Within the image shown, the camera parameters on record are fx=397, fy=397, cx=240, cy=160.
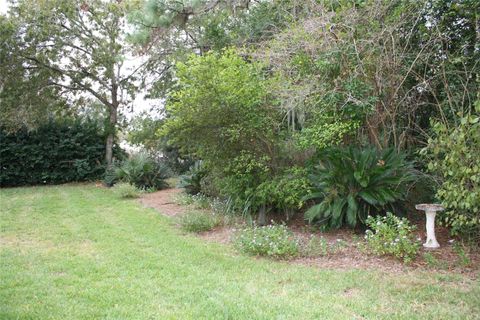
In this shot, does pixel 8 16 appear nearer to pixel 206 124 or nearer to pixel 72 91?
pixel 72 91

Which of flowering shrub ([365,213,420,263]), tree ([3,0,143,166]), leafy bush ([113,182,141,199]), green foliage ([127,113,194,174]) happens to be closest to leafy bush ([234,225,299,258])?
flowering shrub ([365,213,420,263])

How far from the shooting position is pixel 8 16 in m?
13.0

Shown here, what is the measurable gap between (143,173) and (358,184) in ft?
25.8

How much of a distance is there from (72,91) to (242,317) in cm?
1444

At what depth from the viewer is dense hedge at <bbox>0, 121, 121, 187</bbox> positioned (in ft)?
47.0

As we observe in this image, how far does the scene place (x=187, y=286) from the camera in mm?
3816

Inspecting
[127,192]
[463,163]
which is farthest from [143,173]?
[463,163]

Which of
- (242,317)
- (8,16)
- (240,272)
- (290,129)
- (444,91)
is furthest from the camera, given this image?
(8,16)

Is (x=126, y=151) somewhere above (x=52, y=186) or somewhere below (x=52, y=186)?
above

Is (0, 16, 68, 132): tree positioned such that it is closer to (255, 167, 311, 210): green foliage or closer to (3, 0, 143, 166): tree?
(3, 0, 143, 166): tree

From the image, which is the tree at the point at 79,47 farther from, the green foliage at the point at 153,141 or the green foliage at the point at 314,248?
the green foliage at the point at 314,248

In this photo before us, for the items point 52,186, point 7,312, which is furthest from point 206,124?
point 52,186

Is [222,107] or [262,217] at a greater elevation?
[222,107]

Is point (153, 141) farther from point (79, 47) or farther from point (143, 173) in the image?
point (79, 47)
